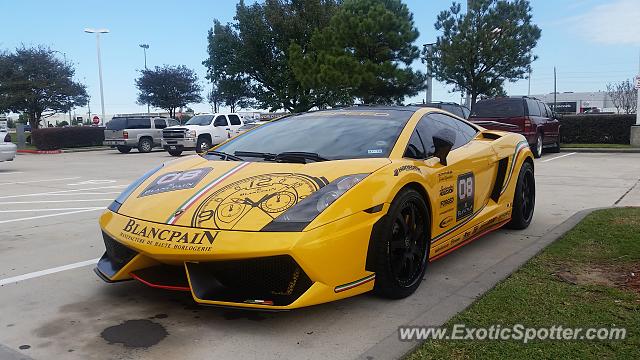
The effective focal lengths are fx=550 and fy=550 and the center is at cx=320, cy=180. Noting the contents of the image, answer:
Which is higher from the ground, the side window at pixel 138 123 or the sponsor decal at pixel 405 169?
the side window at pixel 138 123

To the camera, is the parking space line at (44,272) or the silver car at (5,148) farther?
the silver car at (5,148)

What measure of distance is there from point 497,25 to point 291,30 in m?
14.4

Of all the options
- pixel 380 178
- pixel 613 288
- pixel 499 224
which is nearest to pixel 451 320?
pixel 380 178

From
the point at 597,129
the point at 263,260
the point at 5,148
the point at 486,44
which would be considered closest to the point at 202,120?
the point at 5,148

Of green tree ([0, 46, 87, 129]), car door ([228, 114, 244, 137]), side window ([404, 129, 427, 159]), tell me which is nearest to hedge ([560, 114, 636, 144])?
car door ([228, 114, 244, 137])

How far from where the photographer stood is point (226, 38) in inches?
1437

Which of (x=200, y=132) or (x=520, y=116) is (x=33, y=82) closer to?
(x=200, y=132)

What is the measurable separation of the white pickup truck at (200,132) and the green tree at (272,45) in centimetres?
890

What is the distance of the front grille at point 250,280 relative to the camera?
10.1 ft

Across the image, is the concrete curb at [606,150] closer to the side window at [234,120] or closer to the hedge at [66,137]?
the side window at [234,120]

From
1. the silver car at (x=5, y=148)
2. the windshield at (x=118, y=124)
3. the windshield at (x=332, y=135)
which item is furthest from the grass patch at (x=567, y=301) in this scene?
the windshield at (x=118, y=124)

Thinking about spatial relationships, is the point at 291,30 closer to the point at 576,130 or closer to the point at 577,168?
the point at 576,130

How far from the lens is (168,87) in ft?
164

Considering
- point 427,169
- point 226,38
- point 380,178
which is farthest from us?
point 226,38
